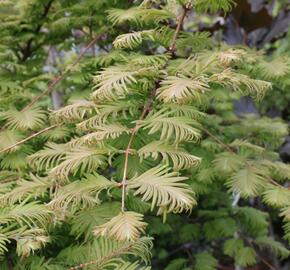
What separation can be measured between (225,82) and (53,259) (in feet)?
1.78

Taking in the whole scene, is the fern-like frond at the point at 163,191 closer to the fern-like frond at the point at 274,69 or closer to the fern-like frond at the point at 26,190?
the fern-like frond at the point at 26,190

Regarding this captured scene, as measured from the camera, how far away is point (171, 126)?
0.93m

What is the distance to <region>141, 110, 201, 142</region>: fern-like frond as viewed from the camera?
2.98 ft

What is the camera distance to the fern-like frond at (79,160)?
895mm

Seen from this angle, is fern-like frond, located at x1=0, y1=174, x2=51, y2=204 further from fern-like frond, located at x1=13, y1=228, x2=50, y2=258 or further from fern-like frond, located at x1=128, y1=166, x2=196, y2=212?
fern-like frond, located at x1=128, y1=166, x2=196, y2=212

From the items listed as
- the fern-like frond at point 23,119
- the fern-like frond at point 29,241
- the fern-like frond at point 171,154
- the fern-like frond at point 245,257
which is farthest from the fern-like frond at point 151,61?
the fern-like frond at point 245,257

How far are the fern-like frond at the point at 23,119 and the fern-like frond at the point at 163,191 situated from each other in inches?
17.6

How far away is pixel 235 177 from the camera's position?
1.21 m

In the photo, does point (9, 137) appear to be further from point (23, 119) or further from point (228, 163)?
point (228, 163)

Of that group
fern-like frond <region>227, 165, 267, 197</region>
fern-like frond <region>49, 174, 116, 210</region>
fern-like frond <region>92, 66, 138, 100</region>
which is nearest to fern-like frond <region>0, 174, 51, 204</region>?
fern-like frond <region>49, 174, 116, 210</region>

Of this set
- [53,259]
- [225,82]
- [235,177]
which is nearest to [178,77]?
[225,82]

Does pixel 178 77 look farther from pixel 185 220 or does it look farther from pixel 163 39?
pixel 185 220

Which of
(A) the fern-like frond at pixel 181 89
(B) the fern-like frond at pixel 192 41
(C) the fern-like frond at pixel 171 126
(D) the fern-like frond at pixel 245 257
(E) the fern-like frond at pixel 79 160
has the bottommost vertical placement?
(D) the fern-like frond at pixel 245 257

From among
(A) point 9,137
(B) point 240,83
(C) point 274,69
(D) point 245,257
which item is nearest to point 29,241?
(A) point 9,137
